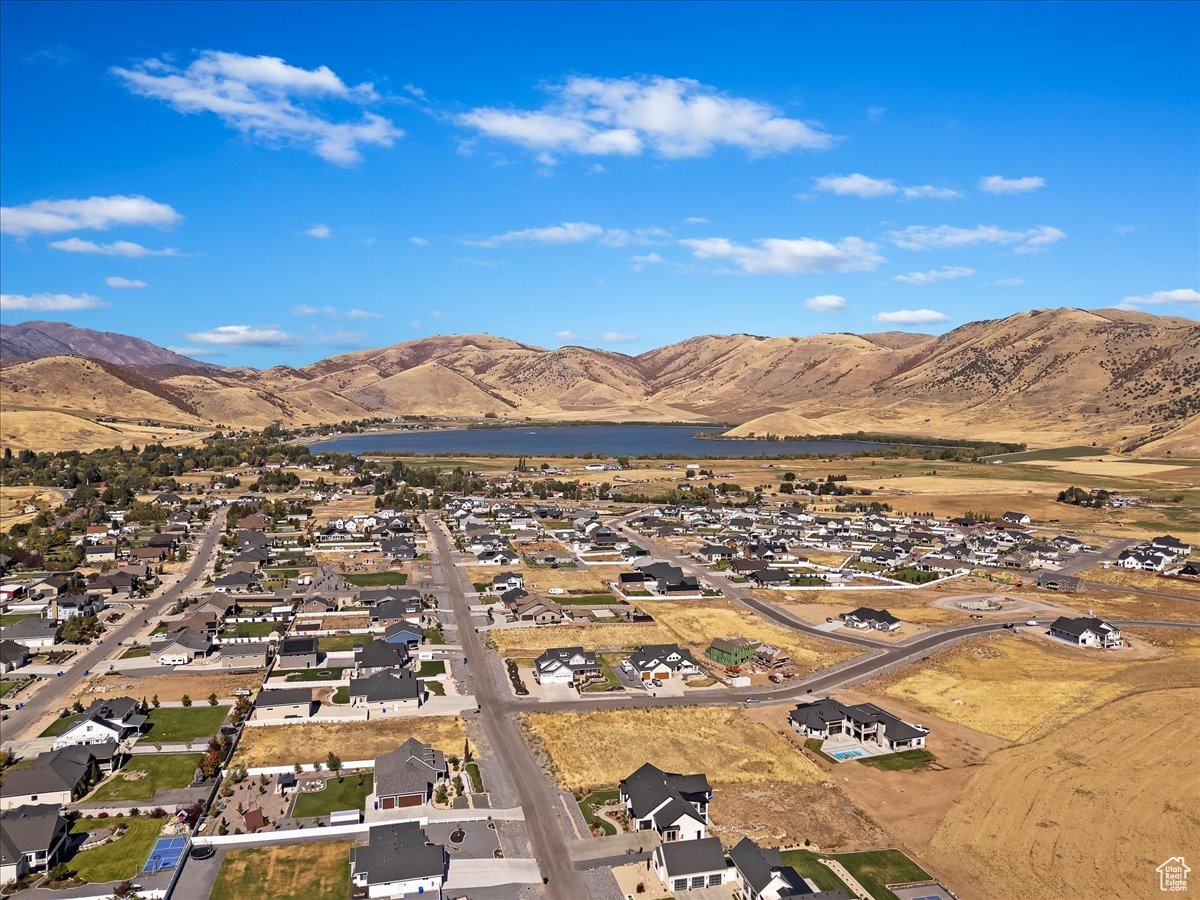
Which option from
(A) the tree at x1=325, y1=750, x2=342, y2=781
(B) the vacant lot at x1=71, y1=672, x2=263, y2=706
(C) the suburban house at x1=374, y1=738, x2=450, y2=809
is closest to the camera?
(C) the suburban house at x1=374, y1=738, x2=450, y2=809

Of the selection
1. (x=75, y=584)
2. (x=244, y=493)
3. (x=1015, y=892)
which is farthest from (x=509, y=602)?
(x=244, y=493)

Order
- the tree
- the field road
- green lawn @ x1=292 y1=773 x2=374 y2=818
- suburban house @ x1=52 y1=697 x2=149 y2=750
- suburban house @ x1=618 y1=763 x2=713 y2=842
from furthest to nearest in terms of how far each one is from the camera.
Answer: the field road → suburban house @ x1=52 y1=697 x2=149 y2=750 → the tree → green lawn @ x1=292 y1=773 x2=374 y2=818 → suburban house @ x1=618 y1=763 x2=713 y2=842

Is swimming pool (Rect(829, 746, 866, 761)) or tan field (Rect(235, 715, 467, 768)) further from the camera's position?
swimming pool (Rect(829, 746, 866, 761))

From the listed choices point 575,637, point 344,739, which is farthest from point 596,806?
point 575,637

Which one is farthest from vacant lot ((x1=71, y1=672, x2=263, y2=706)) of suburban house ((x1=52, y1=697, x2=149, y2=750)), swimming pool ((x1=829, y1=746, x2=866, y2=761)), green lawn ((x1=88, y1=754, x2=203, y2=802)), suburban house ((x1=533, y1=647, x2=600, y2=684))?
swimming pool ((x1=829, y1=746, x2=866, y2=761))

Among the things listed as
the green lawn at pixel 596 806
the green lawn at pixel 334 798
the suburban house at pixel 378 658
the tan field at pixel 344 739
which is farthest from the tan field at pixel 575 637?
the green lawn at pixel 596 806

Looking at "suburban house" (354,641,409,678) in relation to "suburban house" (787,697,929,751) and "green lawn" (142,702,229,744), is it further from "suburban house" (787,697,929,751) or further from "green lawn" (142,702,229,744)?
"suburban house" (787,697,929,751)

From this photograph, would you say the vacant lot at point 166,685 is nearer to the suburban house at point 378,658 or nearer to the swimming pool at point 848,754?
the suburban house at point 378,658
